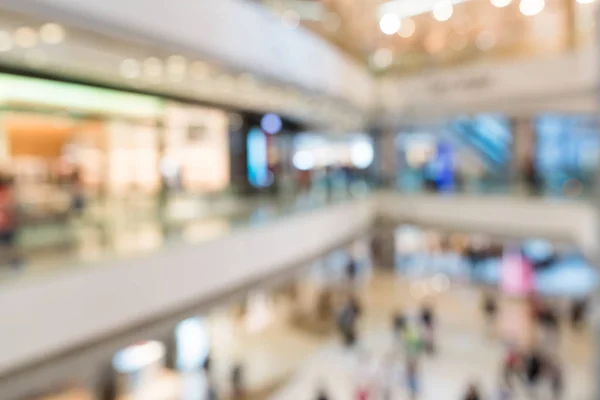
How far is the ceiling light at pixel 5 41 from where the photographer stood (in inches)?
214

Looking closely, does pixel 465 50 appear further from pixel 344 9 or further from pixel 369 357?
pixel 369 357

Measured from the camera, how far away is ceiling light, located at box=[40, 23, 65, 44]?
500cm

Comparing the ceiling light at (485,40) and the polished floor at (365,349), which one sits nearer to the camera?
the polished floor at (365,349)

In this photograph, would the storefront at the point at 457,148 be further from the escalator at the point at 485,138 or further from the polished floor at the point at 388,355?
the polished floor at the point at 388,355

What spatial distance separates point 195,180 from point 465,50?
8.84m

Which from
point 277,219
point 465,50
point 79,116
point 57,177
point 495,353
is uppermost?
point 465,50

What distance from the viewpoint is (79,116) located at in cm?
911

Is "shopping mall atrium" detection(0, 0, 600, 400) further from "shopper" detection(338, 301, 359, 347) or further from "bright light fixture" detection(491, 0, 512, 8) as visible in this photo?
"bright light fixture" detection(491, 0, 512, 8)

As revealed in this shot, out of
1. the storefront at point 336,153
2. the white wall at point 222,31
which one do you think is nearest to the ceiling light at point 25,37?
the white wall at point 222,31

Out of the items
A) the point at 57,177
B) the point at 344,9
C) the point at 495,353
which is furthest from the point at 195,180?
the point at 495,353

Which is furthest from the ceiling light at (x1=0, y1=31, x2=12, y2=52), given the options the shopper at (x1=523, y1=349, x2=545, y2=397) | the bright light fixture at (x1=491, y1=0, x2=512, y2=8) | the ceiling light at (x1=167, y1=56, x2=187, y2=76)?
the bright light fixture at (x1=491, y1=0, x2=512, y2=8)

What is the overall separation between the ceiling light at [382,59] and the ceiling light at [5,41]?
37.6 ft

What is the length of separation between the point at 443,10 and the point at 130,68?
315 inches

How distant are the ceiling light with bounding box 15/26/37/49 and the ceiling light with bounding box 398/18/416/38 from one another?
367 inches
